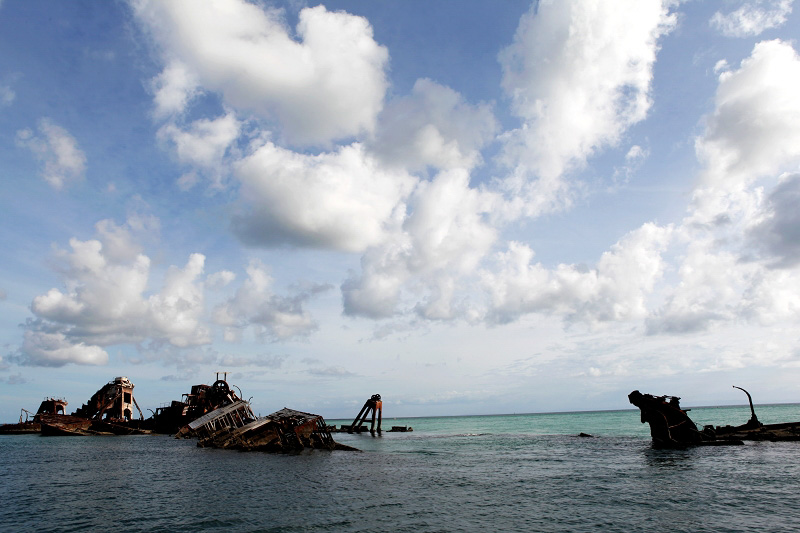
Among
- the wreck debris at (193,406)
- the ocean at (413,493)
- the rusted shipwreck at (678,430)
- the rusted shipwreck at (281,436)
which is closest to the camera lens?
the ocean at (413,493)

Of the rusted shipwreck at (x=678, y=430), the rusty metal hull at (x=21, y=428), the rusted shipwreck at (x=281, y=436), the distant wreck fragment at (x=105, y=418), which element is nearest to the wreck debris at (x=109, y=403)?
the distant wreck fragment at (x=105, y=418)

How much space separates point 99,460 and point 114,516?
2702 centimetres

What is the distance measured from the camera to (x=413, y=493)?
2627 cm

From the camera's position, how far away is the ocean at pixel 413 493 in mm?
20016

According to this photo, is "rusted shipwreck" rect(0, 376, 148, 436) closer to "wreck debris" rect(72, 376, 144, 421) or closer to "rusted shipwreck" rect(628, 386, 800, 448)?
"wreck debris" rect(72, 376, 144, 421)

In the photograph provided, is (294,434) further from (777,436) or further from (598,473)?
(777,436)

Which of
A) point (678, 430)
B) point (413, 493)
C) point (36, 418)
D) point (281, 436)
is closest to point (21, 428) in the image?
point (36, 418)

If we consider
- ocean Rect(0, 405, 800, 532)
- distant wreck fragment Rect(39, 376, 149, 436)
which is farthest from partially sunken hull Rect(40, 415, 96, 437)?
ocean Rect(0, 405, 800, 532)

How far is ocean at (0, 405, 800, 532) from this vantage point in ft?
65.7

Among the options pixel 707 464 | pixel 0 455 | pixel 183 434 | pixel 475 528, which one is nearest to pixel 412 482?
pixel 475 528

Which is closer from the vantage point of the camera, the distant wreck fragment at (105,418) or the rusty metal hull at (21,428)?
the distant wreck fragment at (105,418)

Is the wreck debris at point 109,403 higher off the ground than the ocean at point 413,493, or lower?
higher

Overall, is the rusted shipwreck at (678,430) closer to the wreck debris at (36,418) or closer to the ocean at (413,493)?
the ocean at (413,493)

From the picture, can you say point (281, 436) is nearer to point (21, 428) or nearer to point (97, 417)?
point (97, 417)
